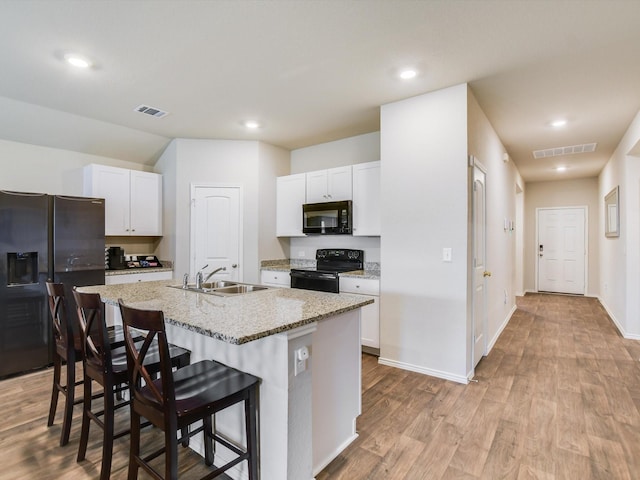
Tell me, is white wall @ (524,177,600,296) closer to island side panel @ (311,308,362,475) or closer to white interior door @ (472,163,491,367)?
white interior door @ (472,163,491,367)

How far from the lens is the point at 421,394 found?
2.72 meters

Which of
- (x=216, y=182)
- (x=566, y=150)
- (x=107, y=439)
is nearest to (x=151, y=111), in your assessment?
(x=216, y=182)

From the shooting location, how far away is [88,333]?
72.1 inches

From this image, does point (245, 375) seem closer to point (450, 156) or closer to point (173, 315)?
point (173, 315)

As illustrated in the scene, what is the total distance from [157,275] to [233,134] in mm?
2035

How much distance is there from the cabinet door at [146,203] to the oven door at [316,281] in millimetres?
2017

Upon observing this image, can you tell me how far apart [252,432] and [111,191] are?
12.2 feet

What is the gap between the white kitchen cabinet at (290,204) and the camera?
14.9ft

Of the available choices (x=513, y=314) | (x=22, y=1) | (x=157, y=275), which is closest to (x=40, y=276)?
(x=157, y=275)

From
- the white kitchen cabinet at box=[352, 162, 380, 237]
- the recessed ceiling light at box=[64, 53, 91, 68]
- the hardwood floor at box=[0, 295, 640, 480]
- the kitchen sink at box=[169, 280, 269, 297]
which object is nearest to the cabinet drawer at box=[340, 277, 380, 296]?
the white kitchen cabinet at box=[352, 162, 380, 237]

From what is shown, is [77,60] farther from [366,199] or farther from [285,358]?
[366,199]

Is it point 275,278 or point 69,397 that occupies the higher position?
point 275,278

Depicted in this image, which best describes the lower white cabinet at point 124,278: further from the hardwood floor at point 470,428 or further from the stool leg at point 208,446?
the stool leg at point 208,446

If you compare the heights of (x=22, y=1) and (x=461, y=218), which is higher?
(x=22, y=1)
